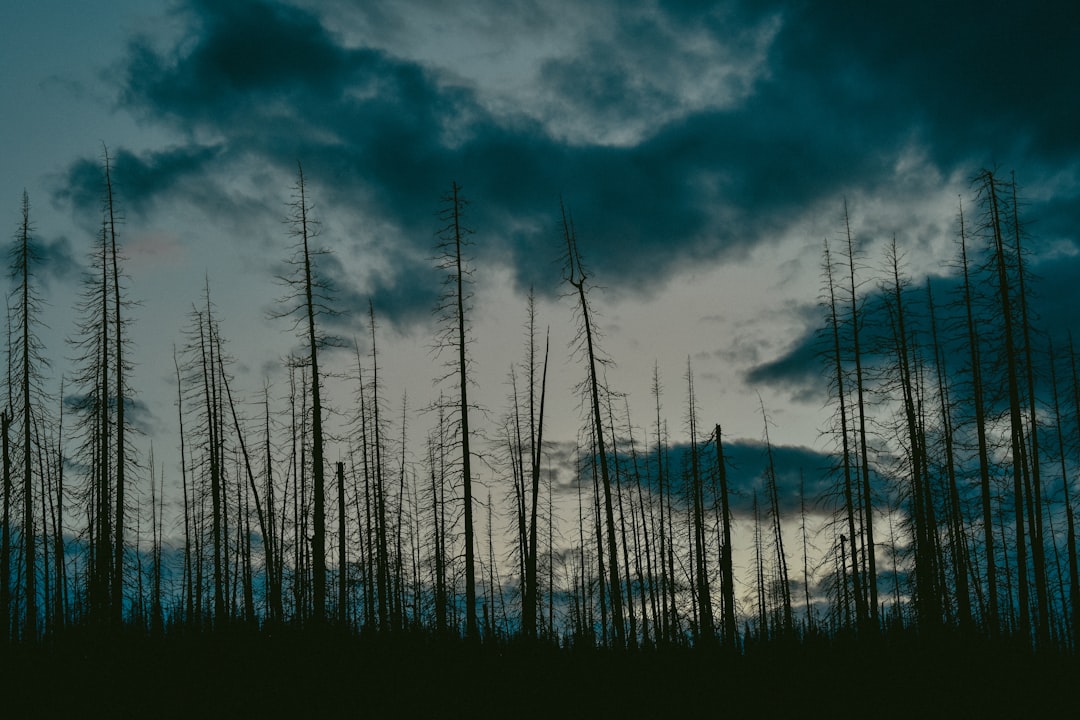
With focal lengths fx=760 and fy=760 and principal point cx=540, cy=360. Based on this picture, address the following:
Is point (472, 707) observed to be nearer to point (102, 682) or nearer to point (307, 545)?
point (102, 682)

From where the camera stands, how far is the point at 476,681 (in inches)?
460

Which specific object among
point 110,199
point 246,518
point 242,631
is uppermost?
point 110,199

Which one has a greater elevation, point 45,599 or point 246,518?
point 246,518

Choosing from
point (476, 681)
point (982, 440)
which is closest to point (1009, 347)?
point (982, 440)

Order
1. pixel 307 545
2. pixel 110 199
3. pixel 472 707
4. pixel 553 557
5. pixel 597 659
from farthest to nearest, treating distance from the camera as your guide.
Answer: pixel 553 557 < pixel 307 545 < pixel 110 199 < pixel 597 659 < pixel 472 707

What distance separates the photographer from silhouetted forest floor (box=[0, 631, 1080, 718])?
10.7m

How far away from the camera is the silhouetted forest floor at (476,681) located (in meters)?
10.7

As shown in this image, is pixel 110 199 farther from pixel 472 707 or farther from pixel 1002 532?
pixel 1002 532

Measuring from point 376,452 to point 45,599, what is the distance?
13.9 metres

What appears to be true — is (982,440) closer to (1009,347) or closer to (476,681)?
(1009,347)

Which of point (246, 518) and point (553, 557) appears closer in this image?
point (246, 518)

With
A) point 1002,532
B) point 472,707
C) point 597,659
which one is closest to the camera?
point 472,707

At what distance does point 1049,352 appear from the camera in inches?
922

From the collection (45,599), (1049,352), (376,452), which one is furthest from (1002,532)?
(45,599)
